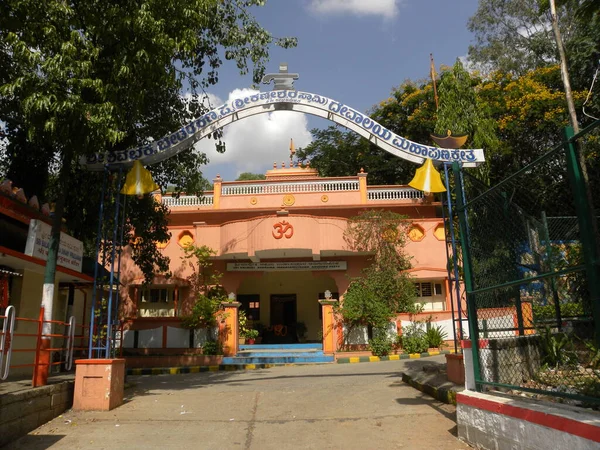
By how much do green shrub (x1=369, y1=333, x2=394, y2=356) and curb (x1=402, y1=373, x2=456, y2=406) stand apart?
7034 millimetres

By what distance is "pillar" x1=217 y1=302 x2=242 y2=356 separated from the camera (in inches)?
607

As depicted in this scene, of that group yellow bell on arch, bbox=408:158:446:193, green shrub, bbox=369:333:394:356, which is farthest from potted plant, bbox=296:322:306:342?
yellow bell on arch, bbox=408:158:446:193

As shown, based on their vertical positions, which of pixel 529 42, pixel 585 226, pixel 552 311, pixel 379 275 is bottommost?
pixel 552 311

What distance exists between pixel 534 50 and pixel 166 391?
22.7m

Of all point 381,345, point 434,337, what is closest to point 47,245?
point 381,345

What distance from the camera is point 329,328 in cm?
1585

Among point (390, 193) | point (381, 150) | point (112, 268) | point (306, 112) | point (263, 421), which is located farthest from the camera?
point (381, 150)

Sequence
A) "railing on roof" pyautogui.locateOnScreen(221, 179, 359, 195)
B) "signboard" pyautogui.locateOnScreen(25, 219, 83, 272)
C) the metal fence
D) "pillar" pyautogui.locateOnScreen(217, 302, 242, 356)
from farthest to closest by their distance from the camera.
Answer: "railing on roof" pyautogui.locateOnScreen(221, 179, 359, 195), "pillar" pyautogui.locateOnScreen(217, 302, 242, 356), "signboard" pyautogui.locateOnScreen(25, 219, 83, 272), the metal fence

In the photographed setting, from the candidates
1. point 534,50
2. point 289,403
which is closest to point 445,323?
point 289,403

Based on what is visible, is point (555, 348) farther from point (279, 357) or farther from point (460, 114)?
point (279, 357)

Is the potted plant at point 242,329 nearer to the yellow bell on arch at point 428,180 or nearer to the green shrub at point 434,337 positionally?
the green shrub at point 434,337

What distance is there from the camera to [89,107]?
6.69 m

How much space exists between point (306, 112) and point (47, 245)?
477 cm

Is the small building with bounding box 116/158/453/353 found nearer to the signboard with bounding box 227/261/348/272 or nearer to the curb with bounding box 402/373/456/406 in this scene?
the signboard with bounding box 227/261/348/272
